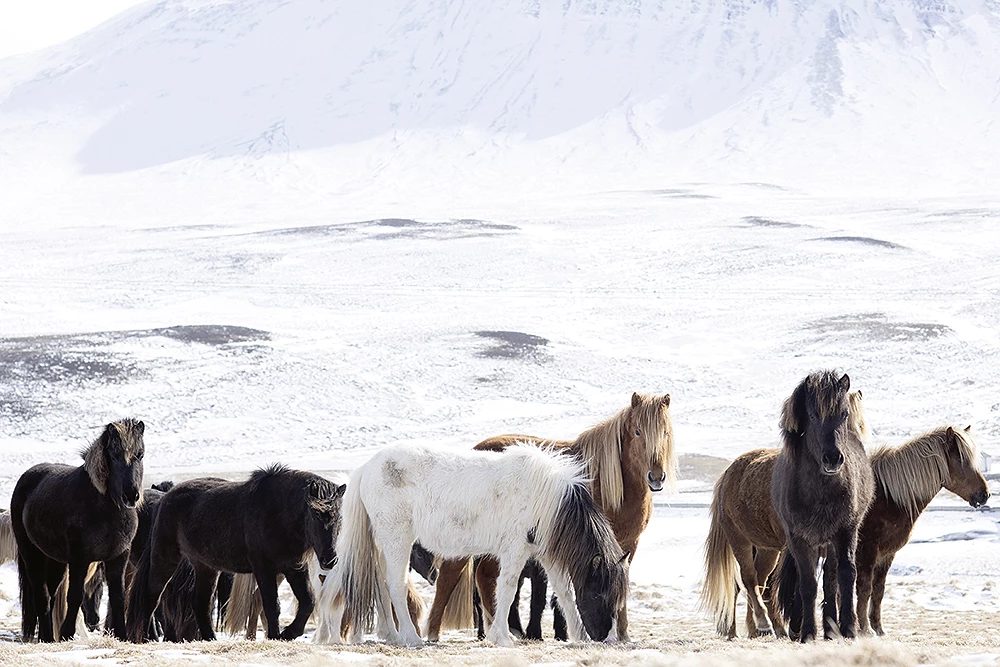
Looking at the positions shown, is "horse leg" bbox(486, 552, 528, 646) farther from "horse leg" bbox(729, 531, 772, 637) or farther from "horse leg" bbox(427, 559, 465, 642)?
"horse leg" bbox(729, 531, 772, 637)

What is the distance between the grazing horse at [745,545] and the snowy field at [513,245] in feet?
2.08

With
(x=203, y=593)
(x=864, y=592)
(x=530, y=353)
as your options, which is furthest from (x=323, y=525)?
(x=530, y=353)

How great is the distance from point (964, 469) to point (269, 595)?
6.12 m

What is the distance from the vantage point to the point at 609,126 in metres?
138

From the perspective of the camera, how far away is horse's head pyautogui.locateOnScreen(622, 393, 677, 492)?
10805mm

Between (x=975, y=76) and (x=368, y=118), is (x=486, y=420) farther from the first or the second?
(x=975, y=76)

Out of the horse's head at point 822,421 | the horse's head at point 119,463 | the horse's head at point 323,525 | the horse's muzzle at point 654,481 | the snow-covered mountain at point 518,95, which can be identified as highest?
the snow-covered mountain at point 518,95

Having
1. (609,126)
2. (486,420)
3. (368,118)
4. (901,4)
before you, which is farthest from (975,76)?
(486,420)

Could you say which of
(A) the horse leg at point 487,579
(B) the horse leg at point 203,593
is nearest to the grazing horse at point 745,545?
(A) the horse leg at point 487,579

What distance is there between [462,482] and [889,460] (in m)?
3.80

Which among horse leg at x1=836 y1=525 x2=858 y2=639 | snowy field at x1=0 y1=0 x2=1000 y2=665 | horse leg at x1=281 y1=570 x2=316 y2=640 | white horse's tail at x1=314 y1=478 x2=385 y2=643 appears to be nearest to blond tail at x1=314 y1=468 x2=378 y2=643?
white horse's tail at x1=314 y1=478 x2=385 y2=643

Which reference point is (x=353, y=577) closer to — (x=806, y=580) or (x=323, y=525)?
(x=323, y=525)

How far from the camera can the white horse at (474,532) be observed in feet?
31.7

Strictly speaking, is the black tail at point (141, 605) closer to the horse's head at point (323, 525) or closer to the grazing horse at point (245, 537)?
the grazing horse at point (245, 537)
